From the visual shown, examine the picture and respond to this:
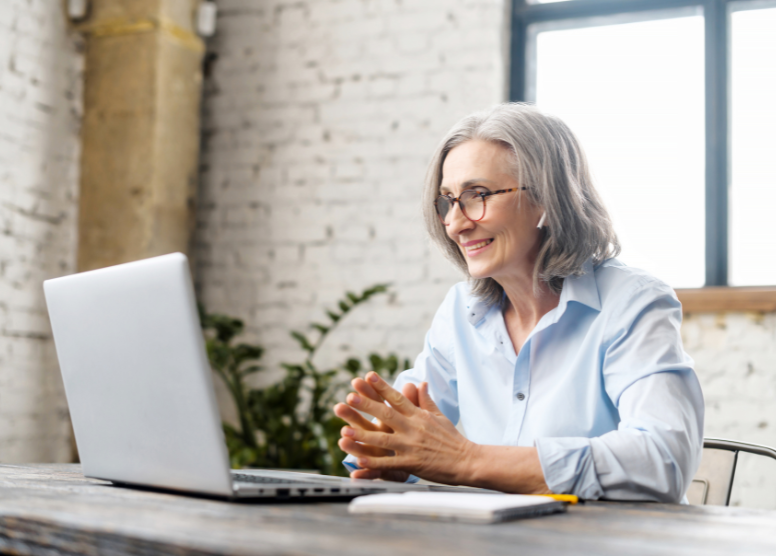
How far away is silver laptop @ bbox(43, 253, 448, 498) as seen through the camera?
90cm

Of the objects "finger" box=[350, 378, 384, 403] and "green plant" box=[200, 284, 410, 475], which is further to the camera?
"green plant" box=[200, 284, 410, 475]

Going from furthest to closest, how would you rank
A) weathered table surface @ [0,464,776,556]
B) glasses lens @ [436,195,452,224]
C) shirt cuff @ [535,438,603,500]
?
glasses lens @ [436,195,452,224] → shirt cuff @ [535,438,603,500] → weathered table surface @ [0,464,776,556]

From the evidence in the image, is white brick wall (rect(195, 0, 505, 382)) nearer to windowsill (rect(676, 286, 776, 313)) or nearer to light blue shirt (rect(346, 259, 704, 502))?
windowsill (rect(676, 286, 776, 313))

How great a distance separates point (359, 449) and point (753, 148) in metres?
2.47

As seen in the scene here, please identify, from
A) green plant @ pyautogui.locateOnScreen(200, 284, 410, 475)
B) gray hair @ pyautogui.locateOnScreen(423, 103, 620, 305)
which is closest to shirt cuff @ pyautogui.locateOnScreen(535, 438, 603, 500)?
gray hair @ pyautogui.locateOnScreen(423, 103, 620, 305)

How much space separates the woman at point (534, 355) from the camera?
1185mm

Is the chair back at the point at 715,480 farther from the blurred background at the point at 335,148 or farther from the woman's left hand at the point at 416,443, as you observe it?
the blurred background at the point at 335,148

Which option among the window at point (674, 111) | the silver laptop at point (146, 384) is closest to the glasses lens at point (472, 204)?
the silver laptop at point (146, 384)

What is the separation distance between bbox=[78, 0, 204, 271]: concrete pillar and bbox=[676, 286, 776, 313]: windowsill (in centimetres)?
221

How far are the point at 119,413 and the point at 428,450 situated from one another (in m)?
0.45

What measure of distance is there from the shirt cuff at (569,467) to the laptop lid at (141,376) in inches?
19.5

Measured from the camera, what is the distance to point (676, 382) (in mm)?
1283

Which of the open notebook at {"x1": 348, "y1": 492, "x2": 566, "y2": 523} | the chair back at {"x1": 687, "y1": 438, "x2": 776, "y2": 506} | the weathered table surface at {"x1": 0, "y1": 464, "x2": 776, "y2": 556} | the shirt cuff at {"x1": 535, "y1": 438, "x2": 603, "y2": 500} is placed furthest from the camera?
the chair back at {"x1": 687, "y1": 438, "x2": 776, "y2": 506}

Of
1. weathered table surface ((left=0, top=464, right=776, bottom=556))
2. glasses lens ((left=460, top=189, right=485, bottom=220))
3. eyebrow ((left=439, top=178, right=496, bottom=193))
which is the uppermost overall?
eyebrow ((left=439, top=178, right=496, bottom=193))
